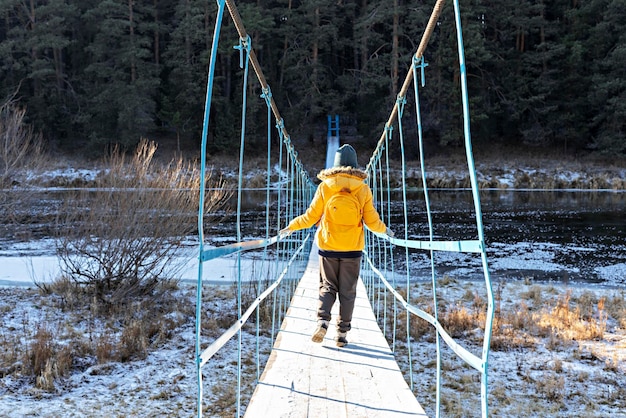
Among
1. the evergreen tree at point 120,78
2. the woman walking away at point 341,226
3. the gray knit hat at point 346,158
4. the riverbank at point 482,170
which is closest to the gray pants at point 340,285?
the woman walking away at point 341,226

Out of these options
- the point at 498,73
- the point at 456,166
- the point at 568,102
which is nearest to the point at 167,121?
the point at 456,166

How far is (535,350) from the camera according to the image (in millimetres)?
4480

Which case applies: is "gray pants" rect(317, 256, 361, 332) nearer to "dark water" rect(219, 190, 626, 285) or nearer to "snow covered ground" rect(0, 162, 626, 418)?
"snow covered ground" rect(0, 162, 626, 418)

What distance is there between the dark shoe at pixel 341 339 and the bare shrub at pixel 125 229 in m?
3.76

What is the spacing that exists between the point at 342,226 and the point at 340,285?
287mm

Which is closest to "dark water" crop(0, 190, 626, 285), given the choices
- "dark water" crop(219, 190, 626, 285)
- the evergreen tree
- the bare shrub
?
"dark water" crop(219, 190, 626, 285)

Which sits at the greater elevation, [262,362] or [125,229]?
[125,229]

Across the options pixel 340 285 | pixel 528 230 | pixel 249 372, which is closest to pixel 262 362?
pixel 249 372

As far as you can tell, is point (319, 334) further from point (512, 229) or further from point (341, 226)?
point (512, 229)

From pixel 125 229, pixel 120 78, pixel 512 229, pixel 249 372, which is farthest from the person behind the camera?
pixel 120 78

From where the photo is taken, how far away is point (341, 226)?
2.39m

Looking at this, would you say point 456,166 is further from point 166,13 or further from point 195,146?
point 166,13

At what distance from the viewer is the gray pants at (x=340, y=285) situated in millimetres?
2457

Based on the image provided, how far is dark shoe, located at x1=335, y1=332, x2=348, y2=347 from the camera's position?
8.10ft
